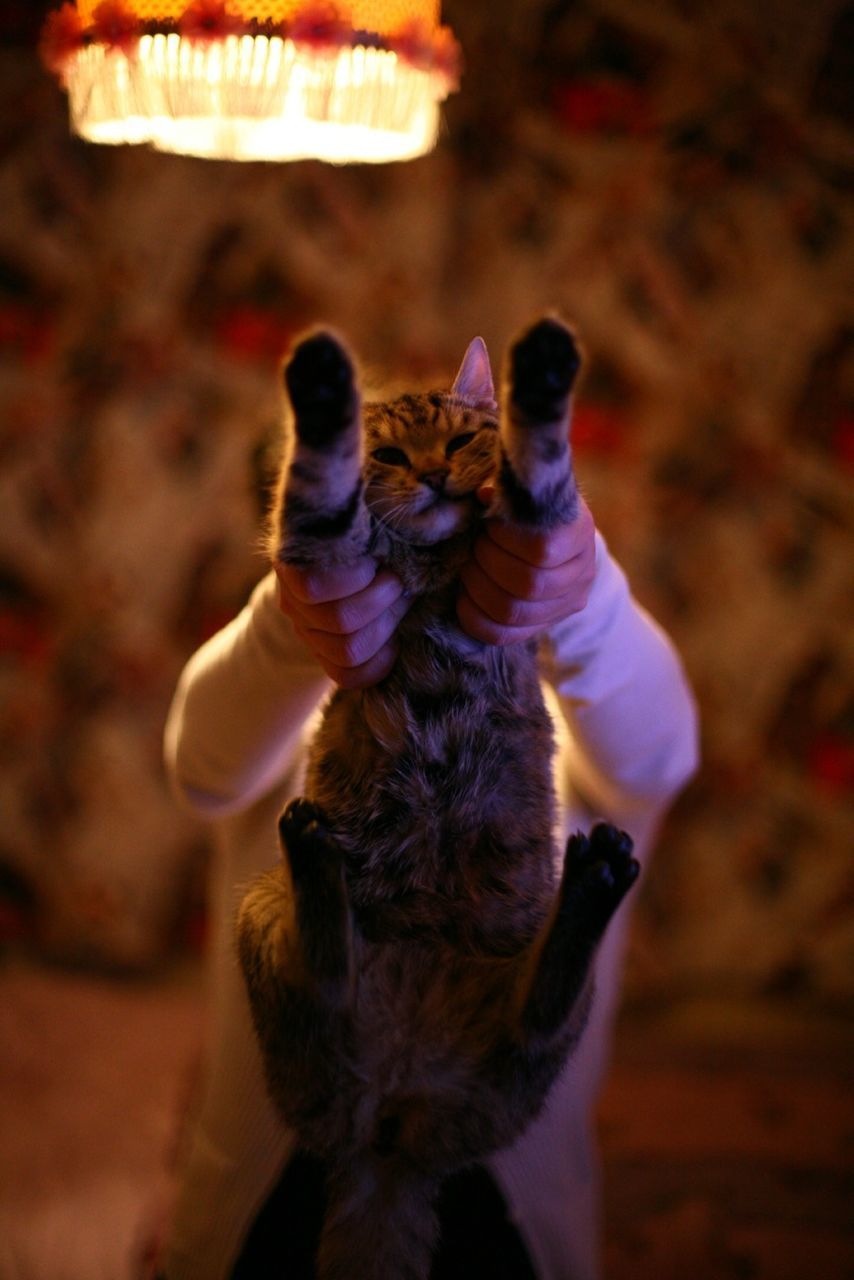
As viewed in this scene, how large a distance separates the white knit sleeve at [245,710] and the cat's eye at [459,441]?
21 cm

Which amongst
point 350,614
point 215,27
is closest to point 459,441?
point 350,614

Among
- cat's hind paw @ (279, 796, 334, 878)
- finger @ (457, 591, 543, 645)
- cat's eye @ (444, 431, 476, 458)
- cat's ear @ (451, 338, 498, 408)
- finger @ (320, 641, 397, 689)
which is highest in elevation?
cat's ear @ (451, 338, 498, 408)

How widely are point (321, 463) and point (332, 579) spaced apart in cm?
8

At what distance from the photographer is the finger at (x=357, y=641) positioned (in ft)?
1.94

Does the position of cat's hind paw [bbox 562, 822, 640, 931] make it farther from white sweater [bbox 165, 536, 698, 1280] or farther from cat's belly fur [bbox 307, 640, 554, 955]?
white sweater [bbox 165, 536, 698, 1280]

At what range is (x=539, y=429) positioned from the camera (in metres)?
0.52

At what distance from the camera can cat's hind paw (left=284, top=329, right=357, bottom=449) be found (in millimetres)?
488

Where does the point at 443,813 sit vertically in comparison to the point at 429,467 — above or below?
below

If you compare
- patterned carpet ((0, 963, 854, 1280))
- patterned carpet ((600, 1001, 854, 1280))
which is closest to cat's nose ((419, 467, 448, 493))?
patterned carpet ((0, 963, 854, 1280))

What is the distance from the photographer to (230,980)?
2.46 ft

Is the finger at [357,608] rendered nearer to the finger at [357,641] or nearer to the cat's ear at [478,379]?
the finger at [357,641]

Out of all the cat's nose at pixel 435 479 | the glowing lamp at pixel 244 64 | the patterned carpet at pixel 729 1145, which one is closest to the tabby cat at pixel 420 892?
the cat's nose at pixel 435 479

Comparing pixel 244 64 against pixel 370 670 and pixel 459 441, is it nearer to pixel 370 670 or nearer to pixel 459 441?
pixel 459 441

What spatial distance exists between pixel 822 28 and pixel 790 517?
82cm
